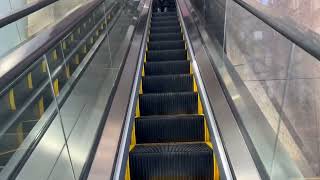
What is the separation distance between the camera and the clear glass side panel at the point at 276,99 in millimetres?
2189

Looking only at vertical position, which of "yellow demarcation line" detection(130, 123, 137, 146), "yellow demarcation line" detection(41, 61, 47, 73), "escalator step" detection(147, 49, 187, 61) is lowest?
"yellow demarcation line" detection(130, 123, 137, 146)

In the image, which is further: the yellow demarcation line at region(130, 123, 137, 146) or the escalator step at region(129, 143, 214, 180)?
the yellow demarcation line at region(130, 123, 137, 146)

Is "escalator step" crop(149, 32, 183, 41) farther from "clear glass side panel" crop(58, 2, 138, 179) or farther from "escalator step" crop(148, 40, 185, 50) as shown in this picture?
"clear glass side panel" crop(58, 2, 138, 179)

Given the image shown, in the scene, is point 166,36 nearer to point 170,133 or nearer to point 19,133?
point 170,133

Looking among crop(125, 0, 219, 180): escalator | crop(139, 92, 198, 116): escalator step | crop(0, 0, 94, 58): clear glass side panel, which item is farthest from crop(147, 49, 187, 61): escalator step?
crop(139, 92, 198, 116): escalator step

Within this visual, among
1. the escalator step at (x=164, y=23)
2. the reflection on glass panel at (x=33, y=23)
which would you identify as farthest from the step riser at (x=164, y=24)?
the reflection on glass panel at (x=33, y=23)

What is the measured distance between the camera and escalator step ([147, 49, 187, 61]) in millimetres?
5544

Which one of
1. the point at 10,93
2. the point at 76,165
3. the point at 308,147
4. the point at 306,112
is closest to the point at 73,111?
the point at 76,165

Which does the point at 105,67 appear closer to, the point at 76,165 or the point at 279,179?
the point at 76,165

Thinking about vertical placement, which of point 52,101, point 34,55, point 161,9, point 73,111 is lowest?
point 161,9

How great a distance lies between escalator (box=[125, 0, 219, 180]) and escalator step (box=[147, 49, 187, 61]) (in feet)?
1.20

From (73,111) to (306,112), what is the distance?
69.3 inches

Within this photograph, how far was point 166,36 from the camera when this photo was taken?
6.71m

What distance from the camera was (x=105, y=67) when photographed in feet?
12.6
